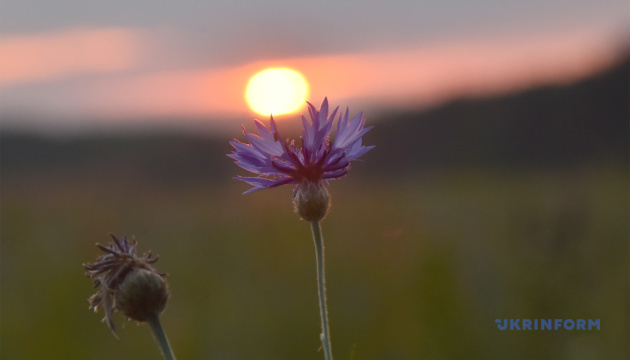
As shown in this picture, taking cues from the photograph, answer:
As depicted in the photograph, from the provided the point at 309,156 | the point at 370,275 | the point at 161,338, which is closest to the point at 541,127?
the point at 370,275

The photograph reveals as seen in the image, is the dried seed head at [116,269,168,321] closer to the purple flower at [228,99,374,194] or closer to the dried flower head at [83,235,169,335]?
the dried flower head at [83,235,169,335]

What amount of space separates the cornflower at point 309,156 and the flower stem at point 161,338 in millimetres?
376

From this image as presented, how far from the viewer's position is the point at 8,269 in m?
4.95

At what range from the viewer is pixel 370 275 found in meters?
4.11

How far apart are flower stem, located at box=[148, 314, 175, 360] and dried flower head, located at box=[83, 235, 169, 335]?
1 cm

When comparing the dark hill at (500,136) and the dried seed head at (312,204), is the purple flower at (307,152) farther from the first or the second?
the dark hill at (500,136)

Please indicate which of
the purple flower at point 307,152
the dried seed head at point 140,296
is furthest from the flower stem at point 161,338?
the purple flower at point 307,152

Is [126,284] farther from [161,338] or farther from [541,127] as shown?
[541,127]

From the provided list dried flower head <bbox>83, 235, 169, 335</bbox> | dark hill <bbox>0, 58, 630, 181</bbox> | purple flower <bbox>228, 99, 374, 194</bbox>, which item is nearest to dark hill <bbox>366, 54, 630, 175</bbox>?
dark hill <bbox>0, 58, 630, 181</bbox>

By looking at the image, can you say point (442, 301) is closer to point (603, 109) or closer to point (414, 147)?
point (603, 109)

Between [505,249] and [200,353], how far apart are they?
1.90 m

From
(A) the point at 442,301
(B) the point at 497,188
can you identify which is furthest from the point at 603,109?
(A) the point at 442,301

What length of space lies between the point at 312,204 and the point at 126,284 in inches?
17.8

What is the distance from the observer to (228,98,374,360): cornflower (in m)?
1.60
